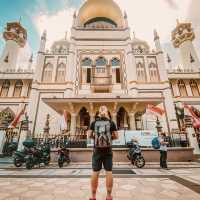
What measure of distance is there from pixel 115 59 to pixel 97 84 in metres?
5.42

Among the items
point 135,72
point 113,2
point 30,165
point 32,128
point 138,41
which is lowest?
point 30,165

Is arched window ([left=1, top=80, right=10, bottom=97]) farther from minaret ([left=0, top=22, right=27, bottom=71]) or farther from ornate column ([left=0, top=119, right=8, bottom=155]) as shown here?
ornate column ([left=0, top=119, right=8, bottom=155])

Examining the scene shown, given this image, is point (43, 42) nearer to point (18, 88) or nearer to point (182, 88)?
point (18, 88)

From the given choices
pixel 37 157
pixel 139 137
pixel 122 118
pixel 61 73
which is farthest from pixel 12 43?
pixel 139 137

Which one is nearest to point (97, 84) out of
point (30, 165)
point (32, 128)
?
point (32, 128)

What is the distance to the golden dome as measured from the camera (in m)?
25.2

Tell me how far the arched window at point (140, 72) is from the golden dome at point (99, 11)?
907 centimetres

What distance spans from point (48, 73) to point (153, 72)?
1419 cm

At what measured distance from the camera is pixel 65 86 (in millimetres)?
19156

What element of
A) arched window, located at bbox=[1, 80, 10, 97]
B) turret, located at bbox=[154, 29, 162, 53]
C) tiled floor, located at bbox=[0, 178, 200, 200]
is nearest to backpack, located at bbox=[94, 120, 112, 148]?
tiled floor, located at bbox=[0, 178, 200, 200]

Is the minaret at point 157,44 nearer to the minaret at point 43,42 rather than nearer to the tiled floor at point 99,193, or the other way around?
the minaret at point 43,42

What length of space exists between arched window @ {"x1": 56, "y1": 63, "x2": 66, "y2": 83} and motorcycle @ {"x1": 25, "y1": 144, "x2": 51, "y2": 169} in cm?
1296

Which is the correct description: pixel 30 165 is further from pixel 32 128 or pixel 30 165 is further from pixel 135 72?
pixel 135 72

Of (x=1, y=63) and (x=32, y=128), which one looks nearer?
(x=32, y=128)
